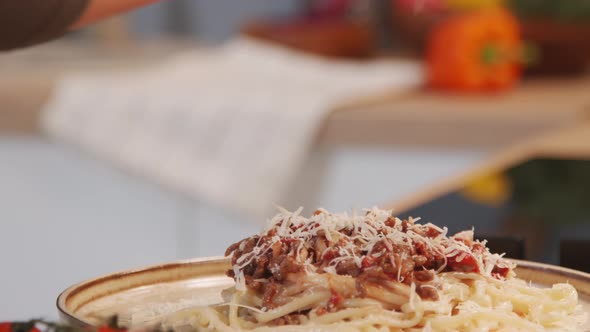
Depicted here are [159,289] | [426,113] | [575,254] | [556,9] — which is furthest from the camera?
[556,9]

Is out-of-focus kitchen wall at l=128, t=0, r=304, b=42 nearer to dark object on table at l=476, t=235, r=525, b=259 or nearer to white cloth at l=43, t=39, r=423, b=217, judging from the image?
white cloth at l=43, t=39, r=423, b=217

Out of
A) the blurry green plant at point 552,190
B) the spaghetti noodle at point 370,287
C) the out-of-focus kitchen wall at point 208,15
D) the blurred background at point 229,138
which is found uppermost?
the out-of-focus kitchen wall at point 208,15

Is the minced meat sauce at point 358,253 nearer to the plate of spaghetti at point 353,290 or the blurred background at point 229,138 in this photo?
the plate of spaghetti at point 353,290

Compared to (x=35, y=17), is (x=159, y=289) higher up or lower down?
lower down

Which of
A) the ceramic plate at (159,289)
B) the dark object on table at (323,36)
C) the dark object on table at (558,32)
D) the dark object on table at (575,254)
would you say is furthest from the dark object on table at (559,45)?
the ceramic plate at (159,289)

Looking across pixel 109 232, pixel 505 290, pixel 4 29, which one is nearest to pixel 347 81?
pixel 109 232

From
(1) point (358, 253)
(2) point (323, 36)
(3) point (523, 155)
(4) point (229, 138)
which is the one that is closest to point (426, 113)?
(4) point (229, 138)

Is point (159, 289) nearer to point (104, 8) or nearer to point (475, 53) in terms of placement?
point (104, 8)
